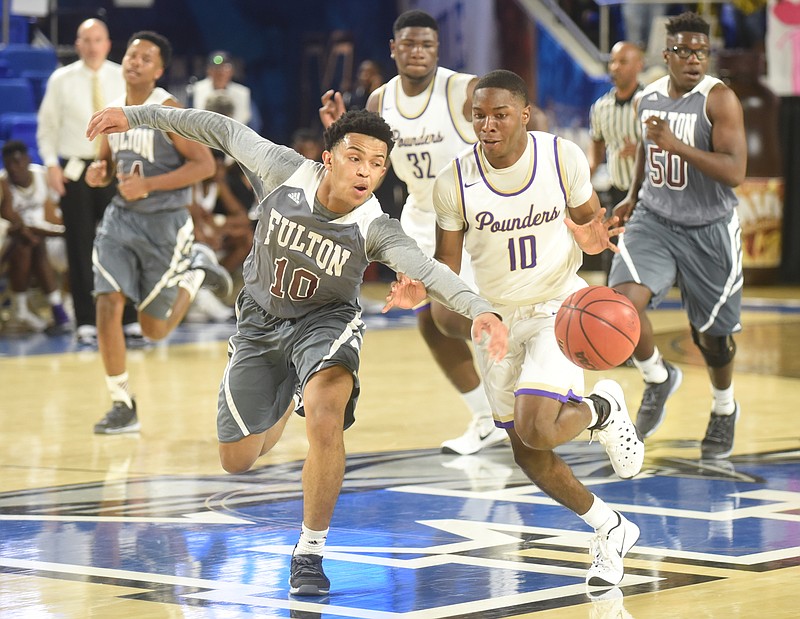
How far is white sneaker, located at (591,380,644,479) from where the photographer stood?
5344mm

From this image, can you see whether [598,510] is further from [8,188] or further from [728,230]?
[8,188]

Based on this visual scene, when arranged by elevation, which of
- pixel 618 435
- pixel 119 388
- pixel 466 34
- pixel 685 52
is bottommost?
pixel 618 435

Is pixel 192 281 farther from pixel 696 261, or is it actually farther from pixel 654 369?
pixel 696 261

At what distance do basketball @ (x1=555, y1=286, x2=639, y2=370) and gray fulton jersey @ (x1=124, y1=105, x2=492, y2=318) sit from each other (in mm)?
610

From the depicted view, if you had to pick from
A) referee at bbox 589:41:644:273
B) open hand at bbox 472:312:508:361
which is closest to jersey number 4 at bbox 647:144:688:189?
open hand at bbox 472:312:508:361

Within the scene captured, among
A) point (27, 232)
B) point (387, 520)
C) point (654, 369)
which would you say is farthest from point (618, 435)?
point (27, 232)

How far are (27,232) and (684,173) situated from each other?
6880mm

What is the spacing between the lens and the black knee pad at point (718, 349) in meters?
7.29

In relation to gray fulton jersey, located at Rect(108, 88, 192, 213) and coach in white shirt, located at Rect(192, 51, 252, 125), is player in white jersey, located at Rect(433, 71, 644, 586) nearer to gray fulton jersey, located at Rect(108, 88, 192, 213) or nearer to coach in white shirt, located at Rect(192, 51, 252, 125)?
gray fulton jersey, located at Rect(108, 88, 192, 213)

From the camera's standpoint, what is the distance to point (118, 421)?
25.9 feet

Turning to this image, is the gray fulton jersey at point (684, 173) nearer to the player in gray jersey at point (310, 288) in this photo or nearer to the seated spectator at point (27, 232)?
the player in gray jersey at point (310, 288)

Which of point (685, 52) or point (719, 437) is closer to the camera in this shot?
point (685, 52)

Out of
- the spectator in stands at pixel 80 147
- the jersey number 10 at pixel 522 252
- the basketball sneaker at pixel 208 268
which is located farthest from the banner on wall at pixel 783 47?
the jersey number 10 at pixel 522 252

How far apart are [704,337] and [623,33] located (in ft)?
36.2
